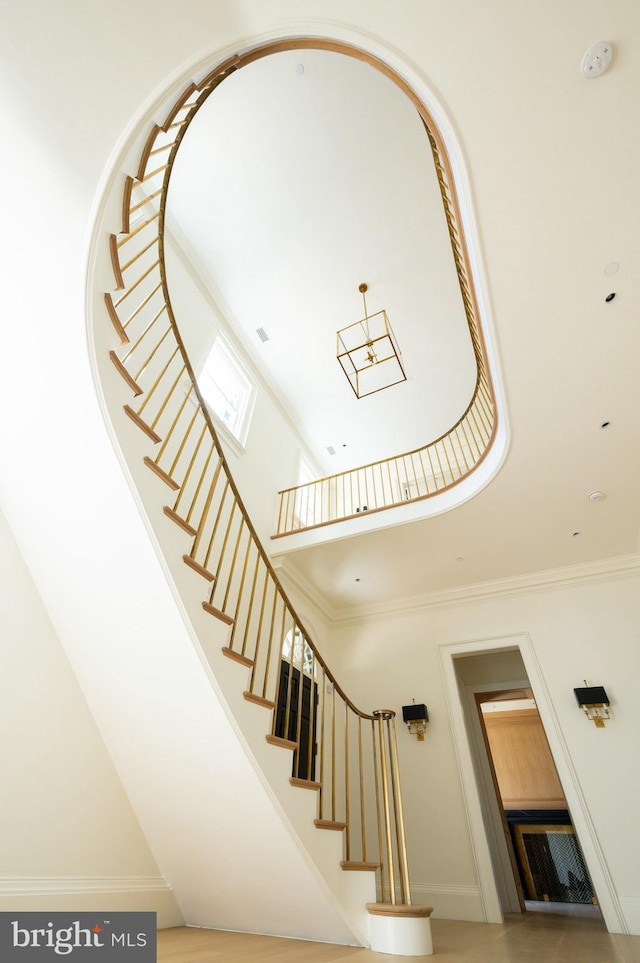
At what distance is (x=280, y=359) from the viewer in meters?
7.17

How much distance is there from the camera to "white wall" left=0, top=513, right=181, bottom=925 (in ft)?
7.89

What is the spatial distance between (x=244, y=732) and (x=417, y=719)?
3314 millimetres

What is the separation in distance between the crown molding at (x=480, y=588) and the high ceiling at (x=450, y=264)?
0.29ft

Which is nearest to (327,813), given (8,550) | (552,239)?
(8,550)

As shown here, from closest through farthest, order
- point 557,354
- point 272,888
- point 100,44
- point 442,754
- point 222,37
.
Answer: point 100,44 → point 222,37 → point 272,888 → point 557,354 → point 442,754

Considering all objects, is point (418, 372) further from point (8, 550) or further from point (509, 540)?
point (8, 550)

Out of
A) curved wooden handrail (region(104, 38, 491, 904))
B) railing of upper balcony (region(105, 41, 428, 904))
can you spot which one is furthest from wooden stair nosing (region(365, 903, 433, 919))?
railing of upper balcony (region(105, 41, 428, 904))

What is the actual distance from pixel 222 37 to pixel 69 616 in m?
3.36

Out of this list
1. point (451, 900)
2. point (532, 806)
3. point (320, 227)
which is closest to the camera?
point (451, 900)

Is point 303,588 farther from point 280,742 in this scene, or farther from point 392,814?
point 280,742

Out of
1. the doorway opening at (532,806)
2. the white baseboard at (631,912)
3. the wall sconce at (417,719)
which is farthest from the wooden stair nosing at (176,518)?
the doorway opening at (532,806)
